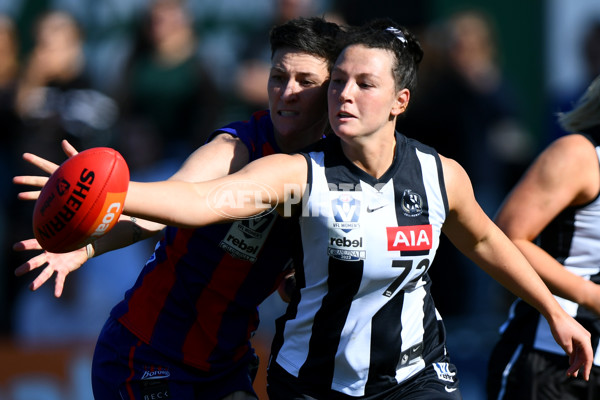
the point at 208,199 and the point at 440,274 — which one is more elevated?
the point at 208,199

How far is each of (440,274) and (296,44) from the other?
3.95 meters

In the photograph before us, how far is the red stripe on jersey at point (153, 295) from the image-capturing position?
3.78 meters

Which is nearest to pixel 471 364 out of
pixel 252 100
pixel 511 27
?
pixel 252 100

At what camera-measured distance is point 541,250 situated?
3912mm

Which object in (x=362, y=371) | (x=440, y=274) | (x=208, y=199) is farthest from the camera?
(x=440, y=274)

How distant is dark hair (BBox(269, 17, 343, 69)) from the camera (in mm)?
3688

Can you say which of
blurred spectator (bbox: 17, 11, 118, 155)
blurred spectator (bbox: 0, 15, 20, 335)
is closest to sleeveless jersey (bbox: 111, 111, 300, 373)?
blurred spectator (bbox: 17, 11, 118, 155)

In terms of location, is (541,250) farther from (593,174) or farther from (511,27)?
(511,27)

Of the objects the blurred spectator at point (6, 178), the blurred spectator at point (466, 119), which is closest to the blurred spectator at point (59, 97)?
the blurred spectator at point (6, 178)

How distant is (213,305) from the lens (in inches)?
147

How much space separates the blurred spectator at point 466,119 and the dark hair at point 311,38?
3.25 m

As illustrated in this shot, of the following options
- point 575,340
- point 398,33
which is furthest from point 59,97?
point 575,340

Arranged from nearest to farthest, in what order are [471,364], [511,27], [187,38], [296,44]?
1. [296,44]
2. [471,364]
3. [187,38]
4. [511,27]

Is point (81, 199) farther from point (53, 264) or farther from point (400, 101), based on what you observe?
point (400, 101)
